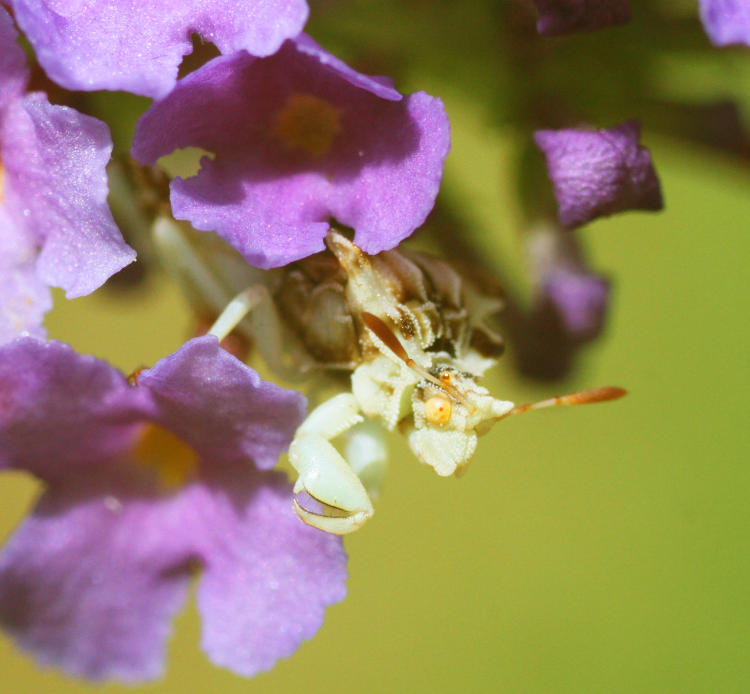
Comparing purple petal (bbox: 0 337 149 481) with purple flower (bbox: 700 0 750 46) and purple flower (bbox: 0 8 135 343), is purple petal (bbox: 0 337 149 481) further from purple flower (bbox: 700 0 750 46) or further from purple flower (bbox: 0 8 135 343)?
purple flower (bbox: 700 0 750 46)

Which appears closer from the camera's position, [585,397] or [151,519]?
[585,397]

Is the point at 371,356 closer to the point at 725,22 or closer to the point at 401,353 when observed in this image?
the point at 401,353

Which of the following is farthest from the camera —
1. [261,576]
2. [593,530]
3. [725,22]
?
[593,530]

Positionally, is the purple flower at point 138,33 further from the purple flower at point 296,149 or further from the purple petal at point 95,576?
the purple petal at point 95,576

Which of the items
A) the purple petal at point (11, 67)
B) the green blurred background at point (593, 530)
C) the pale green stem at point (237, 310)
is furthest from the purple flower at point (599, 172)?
the green blurred background at point (593, 530)

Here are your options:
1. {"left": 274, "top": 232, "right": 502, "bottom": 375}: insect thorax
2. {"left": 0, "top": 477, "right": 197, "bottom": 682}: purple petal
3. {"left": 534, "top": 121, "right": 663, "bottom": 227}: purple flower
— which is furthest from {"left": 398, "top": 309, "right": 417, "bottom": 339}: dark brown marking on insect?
{"left": 0, "top": 477, "right": 197, "bottom": 682}: purple petal

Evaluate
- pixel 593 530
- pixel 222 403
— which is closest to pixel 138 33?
pixel 222 403

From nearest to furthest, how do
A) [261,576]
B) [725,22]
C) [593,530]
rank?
[725,22] < [261,576] < [593,530]

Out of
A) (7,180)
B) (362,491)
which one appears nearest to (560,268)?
(362,491)
